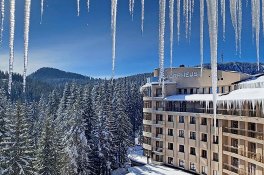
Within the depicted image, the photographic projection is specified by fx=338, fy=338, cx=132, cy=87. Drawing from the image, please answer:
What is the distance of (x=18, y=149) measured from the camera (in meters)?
33.1

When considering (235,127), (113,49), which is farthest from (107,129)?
(113,49)

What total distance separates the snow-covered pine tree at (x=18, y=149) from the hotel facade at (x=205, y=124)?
1813 centimetres

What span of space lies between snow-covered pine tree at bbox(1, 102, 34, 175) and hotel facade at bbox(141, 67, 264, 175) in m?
18.1

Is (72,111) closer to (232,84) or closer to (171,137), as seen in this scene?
(171,137)

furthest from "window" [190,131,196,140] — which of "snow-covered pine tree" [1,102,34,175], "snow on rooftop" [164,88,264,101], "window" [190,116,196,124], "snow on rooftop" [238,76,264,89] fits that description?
"snow-covered pine tree" [1,102,34,175]

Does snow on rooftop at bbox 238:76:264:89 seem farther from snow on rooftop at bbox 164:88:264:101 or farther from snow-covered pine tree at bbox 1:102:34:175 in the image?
snow-covered pine tree at bbox 1:102:34:175

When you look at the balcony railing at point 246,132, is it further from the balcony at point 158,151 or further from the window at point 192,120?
the balcony at point 158,151

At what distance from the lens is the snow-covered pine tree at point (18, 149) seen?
3177cm

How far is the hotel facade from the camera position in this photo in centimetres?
3013

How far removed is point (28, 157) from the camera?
110 ft

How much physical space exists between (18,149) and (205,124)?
2109 cm

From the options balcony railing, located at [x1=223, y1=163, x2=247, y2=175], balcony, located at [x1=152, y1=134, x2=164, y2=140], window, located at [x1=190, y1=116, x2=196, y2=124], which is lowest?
balcony railing, located at [x1=223, y1=163, x2=247, y2=175]

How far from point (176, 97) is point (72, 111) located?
16.1 metres

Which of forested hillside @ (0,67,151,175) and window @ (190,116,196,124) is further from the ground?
window @ (190,116,196,124)
